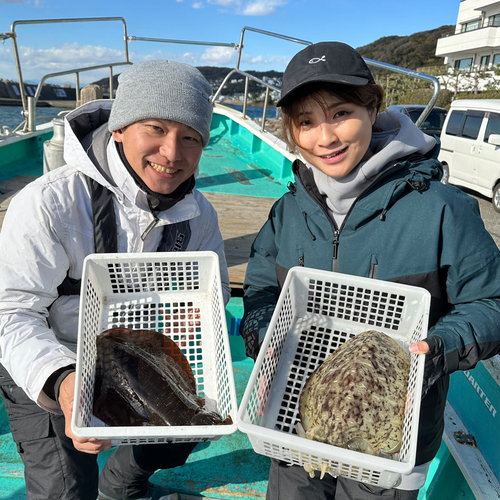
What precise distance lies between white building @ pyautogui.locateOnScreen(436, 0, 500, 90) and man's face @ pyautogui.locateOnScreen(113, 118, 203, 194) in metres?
→ 58.7

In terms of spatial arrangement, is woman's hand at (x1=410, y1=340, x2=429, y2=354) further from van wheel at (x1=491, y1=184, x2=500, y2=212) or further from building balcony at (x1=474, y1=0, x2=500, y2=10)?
building balcony at (x1=474, y1=0, x2=500, y2=10)

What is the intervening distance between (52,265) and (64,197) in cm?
32

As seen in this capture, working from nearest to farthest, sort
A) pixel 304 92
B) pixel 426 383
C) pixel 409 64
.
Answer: pixel 426 383, pixel 304 92, pixel 409 64

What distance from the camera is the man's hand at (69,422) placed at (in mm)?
1367

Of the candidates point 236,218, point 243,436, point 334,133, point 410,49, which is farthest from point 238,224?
point 410,49

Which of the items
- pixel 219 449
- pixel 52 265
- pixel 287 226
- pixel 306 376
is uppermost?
pixel 287 226

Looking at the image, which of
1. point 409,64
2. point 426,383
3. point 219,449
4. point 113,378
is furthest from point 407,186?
point 409,64

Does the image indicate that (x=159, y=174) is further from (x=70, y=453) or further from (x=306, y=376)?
(x=70, y=453)

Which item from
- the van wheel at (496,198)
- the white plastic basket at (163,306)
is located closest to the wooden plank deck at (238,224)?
the white plastic basket at (163,306)

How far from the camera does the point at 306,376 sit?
74.0 inches

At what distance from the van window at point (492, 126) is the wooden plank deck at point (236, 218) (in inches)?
333

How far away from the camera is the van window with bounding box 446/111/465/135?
13.0 m

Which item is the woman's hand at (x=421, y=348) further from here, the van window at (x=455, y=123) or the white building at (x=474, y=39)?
the white building at (x=474, y=39)

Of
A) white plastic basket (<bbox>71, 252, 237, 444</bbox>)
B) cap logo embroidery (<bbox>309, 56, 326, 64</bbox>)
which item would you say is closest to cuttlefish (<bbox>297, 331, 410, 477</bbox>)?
white plastic basket (<bbox>71, 252, 237, 444</bbox>)
